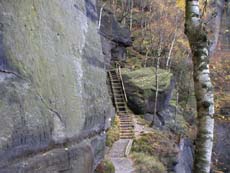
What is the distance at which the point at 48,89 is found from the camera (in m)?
1.96

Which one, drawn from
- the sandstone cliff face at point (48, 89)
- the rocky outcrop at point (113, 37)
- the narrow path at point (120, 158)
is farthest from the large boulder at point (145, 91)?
the sandstone cliff face at point (48, 89)

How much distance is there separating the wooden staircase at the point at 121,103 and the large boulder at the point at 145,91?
1.46 feet

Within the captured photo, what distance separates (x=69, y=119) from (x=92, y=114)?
1.47ft

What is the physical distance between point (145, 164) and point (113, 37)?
1519 centimetres

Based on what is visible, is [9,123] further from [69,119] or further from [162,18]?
[162,18]

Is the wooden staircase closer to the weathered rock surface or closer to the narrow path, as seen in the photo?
the narrow path

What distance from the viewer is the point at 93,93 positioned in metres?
2.69

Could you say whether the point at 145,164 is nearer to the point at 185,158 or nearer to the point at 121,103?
the point at 185,158

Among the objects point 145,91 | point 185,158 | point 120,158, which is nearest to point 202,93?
point 120,158

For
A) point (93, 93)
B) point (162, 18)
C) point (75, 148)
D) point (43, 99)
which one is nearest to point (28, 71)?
point (43, 99)

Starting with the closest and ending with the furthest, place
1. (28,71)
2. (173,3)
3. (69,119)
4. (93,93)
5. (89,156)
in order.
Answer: (28,71), (69,119), (89,156), (93,93), (173,3)

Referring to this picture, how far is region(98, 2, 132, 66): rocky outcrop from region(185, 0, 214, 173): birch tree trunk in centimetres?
1746

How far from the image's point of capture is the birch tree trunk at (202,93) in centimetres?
488

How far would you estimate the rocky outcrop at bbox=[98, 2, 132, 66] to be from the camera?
23.3 metres
